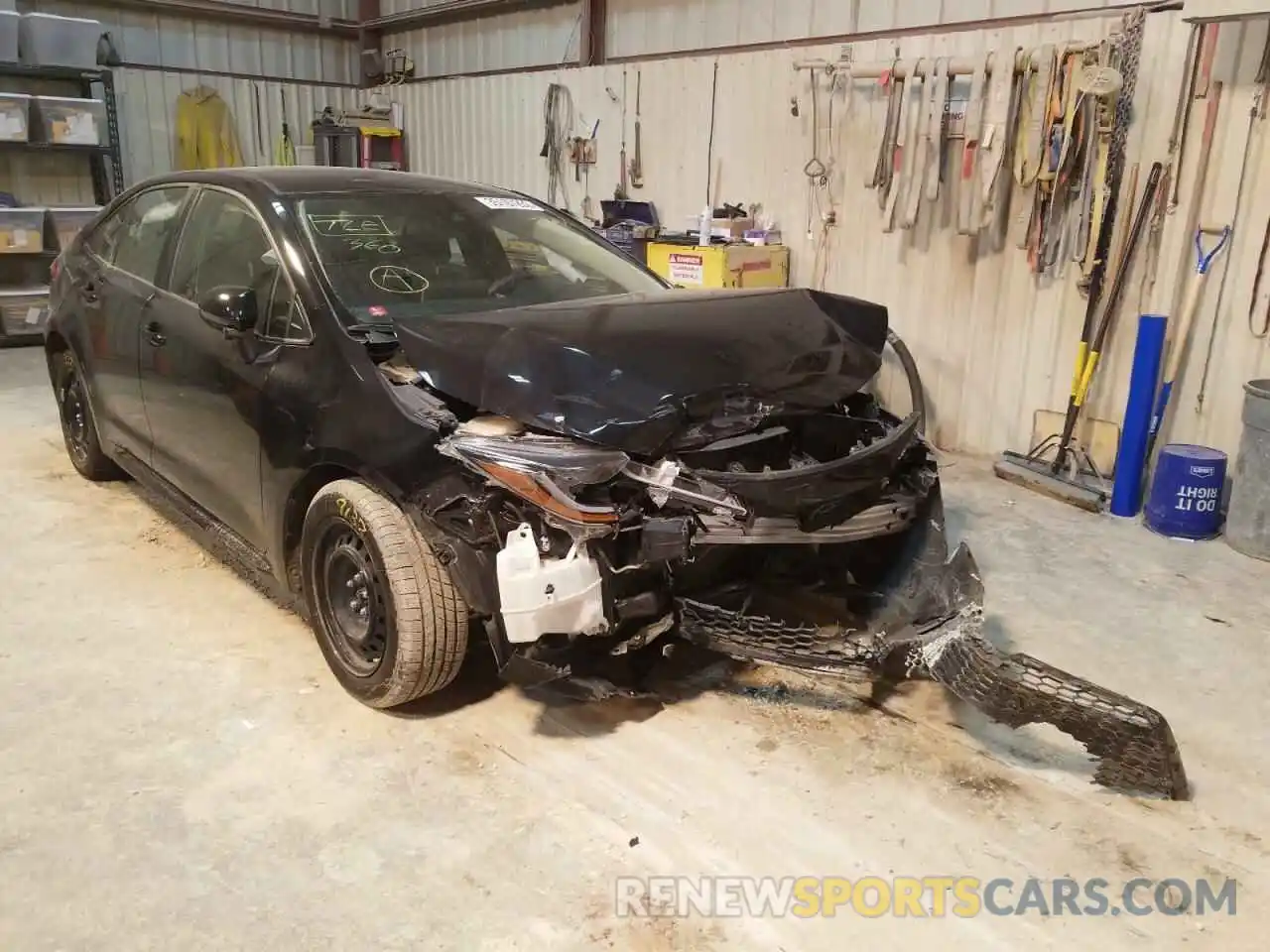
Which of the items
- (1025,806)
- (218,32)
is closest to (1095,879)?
(1025,806)

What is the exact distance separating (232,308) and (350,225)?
1.51ft

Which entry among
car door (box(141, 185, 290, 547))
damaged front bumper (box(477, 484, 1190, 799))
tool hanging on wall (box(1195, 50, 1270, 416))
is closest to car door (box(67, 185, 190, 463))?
car door (box(141, 185, 290, 547))

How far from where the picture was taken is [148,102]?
29.2ft

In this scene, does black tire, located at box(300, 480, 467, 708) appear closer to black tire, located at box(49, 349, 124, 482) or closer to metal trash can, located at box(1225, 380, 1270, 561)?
black tire, located at box(49, 349, 124, 482)

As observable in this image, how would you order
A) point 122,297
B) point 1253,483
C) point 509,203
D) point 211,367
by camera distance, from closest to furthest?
point 211,367 → point 509,203 → point 122,297 → point 1253,483

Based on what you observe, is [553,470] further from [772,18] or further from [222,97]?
[222,97]

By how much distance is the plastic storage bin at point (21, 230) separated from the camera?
7398mm

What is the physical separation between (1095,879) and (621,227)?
4.85m

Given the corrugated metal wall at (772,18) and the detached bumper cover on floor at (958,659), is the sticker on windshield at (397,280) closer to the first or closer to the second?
the detached bumper cover on floor at (958,659)

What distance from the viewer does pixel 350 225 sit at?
2932mm

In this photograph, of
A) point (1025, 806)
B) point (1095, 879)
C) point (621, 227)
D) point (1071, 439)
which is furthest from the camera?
point (621, 227)

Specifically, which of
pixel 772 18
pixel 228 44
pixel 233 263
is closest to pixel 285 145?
pixel 228 44

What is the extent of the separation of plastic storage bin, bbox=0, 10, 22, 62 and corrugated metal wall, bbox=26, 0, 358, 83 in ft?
3.96

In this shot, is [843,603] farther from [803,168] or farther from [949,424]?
[803,168]
